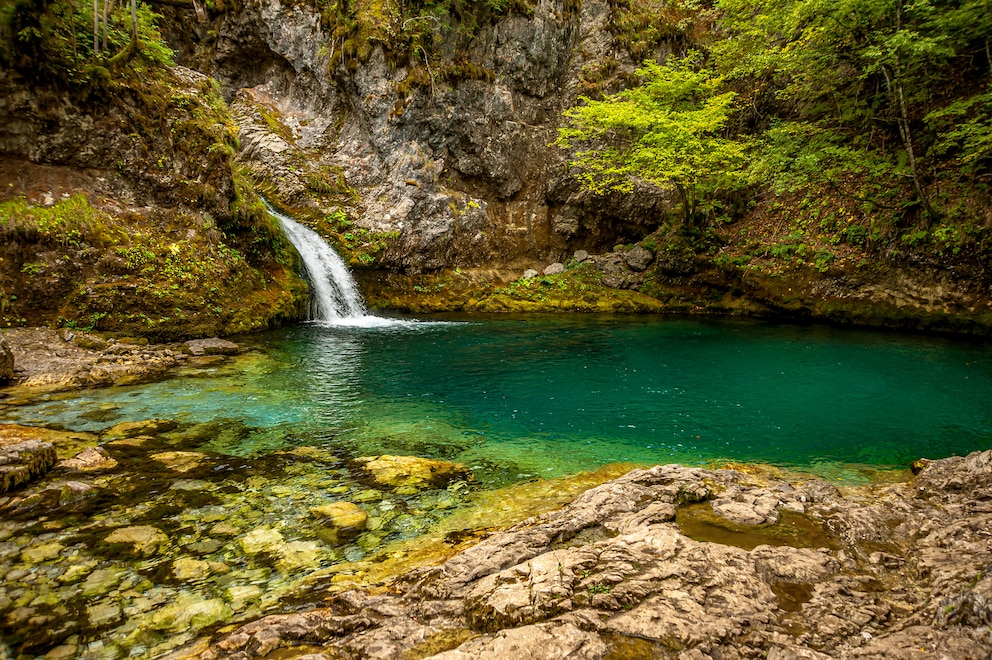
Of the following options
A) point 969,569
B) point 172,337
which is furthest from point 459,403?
point 172,337

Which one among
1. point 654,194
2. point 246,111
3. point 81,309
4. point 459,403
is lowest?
point 459,403

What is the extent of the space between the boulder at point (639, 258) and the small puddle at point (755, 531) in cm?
1952

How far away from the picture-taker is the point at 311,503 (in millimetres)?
4695

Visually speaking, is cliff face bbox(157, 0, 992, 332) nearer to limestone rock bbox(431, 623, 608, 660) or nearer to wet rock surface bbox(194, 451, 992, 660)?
wet rock surface bbox(194, 451, 992, 660)

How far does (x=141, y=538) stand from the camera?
395 centimetres

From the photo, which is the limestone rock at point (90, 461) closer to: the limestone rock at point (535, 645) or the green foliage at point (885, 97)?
the limestone rock at point (535, 645)

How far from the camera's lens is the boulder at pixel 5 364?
7.80m

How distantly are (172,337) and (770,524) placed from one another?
13.0 m

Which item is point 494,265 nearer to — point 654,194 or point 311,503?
point 654,194

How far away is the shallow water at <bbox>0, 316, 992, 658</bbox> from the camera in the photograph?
3395 millimetres

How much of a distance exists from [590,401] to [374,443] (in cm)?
415

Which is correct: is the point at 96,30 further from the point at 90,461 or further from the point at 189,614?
the point at 189,614

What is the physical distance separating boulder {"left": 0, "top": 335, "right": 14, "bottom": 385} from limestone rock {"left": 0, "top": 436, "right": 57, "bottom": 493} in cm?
400

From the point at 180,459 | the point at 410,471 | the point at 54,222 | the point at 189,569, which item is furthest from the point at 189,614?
the point at 54,222
